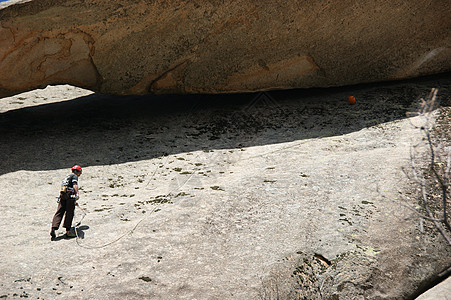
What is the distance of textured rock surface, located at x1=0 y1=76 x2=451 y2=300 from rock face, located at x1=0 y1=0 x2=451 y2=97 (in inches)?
28.9

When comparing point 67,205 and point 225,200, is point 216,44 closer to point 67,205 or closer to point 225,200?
point 225,200

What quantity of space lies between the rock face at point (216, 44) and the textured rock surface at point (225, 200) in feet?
2.41

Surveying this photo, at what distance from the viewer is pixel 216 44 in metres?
10.8

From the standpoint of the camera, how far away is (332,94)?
11898 mm

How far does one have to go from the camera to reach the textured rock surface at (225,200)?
575 centimetres

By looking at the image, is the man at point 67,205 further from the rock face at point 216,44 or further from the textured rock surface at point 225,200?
the rock face at point 216,44

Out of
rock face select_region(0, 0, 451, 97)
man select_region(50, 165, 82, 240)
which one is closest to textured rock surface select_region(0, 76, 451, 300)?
man select_region(50, 165, 82, 240)

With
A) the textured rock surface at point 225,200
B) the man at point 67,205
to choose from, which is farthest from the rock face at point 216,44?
the man at point 67,205

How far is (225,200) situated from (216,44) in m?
4.83

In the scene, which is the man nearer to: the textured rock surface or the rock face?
the textured rock surface

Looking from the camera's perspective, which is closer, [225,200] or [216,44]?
[225,200]

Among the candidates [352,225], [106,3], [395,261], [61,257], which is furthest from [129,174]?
[395,261]

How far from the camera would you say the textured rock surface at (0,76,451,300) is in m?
5.75

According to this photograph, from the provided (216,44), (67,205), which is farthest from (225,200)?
(216,44)
